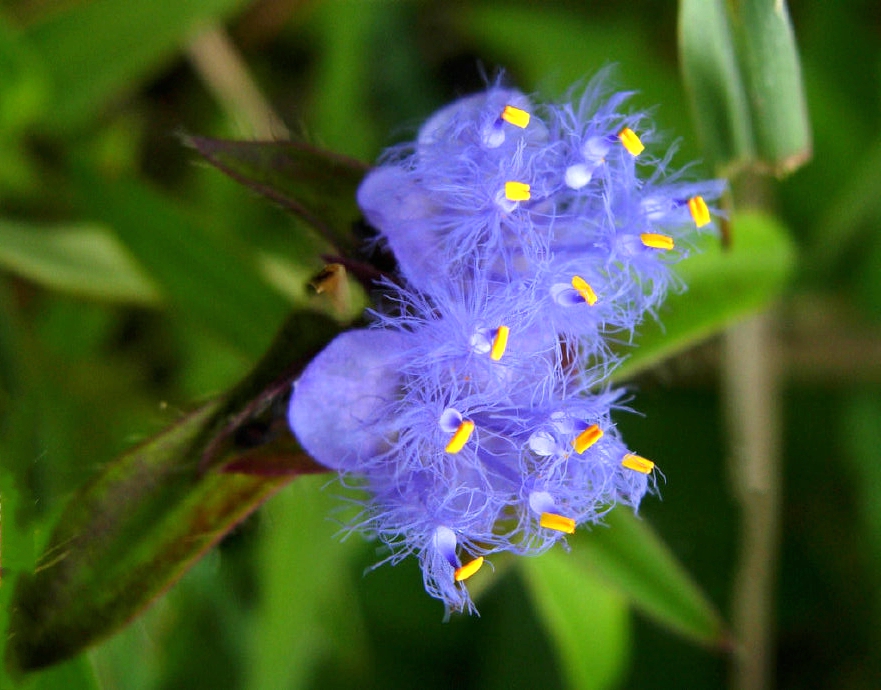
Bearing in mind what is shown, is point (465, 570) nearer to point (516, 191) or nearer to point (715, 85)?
point (516, 191)

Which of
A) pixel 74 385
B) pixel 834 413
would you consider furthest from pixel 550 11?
pixel 74 385

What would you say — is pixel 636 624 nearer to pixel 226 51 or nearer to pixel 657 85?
pixel 657 85

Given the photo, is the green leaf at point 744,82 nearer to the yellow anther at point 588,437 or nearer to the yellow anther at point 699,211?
the yellow anther at point 699,211

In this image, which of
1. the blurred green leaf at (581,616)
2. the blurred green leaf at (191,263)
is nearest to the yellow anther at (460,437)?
the blurred green leaf at (191,263)

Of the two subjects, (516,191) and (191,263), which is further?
(191,263)

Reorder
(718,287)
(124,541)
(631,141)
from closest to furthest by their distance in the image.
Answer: (631,141) < (124,541) < (718,287)

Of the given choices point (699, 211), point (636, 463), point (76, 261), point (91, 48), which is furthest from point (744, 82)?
point (91, 48)

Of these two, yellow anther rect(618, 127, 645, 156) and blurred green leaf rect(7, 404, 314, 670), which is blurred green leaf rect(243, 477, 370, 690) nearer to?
blurred green leaf rect(7, 404, 314, 670)
